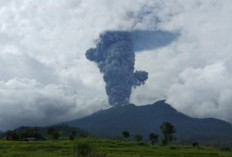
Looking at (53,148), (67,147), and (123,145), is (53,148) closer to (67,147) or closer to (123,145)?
(67,147)

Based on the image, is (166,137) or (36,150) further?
(166,137)

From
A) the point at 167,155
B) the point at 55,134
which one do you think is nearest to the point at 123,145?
the point at 167,155

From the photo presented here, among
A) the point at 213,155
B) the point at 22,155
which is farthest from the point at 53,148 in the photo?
the point at 213,155

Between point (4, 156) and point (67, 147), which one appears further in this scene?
point (67, 147)

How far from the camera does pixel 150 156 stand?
10988cm

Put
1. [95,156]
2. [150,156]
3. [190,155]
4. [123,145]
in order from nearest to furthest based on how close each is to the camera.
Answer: [95,156]
[150,156]
[190,155]
[123,145]

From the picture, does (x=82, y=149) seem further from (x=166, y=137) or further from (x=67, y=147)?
(x=166, y=137)

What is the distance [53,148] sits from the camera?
425 ft

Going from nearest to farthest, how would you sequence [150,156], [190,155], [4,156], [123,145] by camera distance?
1. [4,156]
2. [150,156]
3. [190,155]
4. [123,145]

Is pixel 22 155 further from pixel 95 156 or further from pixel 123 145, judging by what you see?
pixel 123 145

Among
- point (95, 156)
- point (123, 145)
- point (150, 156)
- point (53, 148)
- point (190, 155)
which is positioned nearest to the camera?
point (95, 156)

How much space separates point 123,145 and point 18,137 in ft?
208

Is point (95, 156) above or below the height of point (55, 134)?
below

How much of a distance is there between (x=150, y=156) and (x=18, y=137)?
9710cm
